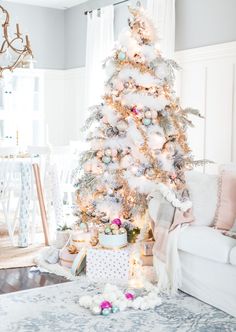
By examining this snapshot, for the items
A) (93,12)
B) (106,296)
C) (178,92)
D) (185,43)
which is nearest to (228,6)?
(185,43)

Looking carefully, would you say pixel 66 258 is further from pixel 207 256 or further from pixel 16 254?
pixel 207 256

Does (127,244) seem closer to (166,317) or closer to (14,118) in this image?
(166,317)

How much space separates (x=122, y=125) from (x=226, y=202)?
1044 mm

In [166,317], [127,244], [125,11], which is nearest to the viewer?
[166,317]

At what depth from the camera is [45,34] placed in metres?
8.01

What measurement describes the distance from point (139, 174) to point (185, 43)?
6.88 ft

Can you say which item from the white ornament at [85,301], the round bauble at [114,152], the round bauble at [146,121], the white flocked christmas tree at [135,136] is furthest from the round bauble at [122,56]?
the white ornament at [85,301]

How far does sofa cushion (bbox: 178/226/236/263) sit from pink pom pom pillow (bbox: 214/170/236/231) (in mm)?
103

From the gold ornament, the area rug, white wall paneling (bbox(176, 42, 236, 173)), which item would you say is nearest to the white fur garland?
the gold ornament

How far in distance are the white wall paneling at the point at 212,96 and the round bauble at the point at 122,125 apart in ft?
4.51

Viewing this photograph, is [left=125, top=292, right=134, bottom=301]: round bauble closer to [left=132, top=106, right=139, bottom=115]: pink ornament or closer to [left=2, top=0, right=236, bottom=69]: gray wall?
[left=132, top=106, right=139, bottom=115]: pink ornament

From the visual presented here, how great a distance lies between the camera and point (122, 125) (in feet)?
14.0

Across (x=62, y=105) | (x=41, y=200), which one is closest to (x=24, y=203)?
(x=41, y=200)

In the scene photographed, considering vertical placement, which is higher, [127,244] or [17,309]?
[127,244]
